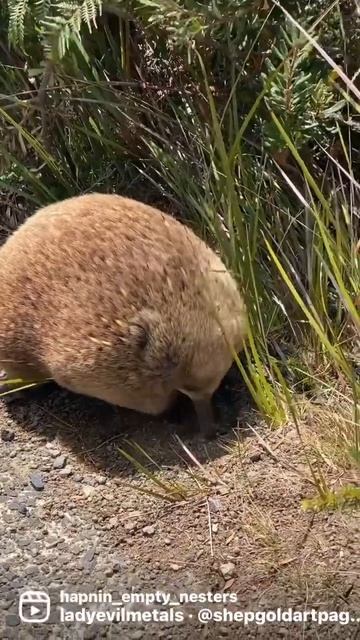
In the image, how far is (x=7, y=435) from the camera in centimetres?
292

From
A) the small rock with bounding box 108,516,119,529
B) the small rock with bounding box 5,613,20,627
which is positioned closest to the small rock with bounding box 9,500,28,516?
the small rock with bounding box 108,516,119,529

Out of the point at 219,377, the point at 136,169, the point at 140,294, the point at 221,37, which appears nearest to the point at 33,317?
the point at 140,294

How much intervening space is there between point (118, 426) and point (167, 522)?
1.84 ft

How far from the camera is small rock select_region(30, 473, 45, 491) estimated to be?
2684 mm

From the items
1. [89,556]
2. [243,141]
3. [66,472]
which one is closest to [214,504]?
[89,556]

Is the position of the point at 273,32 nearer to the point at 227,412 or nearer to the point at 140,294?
the point at 140,294

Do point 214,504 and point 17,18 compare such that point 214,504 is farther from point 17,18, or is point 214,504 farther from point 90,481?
point 17,18

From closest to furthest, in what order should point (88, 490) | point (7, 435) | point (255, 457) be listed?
point (255, 457) → point (88, 490) → point (7, 435)

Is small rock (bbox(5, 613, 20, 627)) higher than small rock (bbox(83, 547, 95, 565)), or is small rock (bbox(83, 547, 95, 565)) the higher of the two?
small rock (bbox(5, 613, 20, 627))

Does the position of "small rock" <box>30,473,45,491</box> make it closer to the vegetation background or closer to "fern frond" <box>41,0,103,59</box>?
the vegetation background

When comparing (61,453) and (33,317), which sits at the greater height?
(33,317)

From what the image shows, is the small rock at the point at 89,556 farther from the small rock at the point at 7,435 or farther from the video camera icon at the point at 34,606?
the small rock at the point at 7,435

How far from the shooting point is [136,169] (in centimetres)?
328

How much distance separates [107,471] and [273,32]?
1.52m
